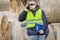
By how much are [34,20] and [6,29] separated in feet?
1.67

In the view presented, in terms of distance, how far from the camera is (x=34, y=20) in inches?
96.7

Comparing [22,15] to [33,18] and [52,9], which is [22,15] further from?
[52,9]

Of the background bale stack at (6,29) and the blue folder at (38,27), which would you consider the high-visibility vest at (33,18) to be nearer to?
the blue folder at (38,27)

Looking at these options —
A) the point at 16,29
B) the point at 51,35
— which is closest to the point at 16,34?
the point at 16,29

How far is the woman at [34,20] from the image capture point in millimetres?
2418

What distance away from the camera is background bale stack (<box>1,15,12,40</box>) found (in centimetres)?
277

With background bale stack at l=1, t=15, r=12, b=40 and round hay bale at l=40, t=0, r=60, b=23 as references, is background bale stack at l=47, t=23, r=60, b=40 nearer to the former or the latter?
round hay bale at l=40, t=0, r=60, b=23

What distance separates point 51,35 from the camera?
9.14ft

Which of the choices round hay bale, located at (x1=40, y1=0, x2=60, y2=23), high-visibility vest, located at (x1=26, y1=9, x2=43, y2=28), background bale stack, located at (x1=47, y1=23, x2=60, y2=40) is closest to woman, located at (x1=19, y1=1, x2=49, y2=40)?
high-visibility vest, located at (x1=26, y1=9, x2=43, y2=28)

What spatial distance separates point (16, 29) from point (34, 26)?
1.39ft

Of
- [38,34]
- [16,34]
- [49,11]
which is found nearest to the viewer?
[38,34]

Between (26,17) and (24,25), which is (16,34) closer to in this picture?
(24,25)

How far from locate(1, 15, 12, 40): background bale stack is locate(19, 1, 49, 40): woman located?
0.39m

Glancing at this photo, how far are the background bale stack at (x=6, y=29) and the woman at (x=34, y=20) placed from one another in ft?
1.29
